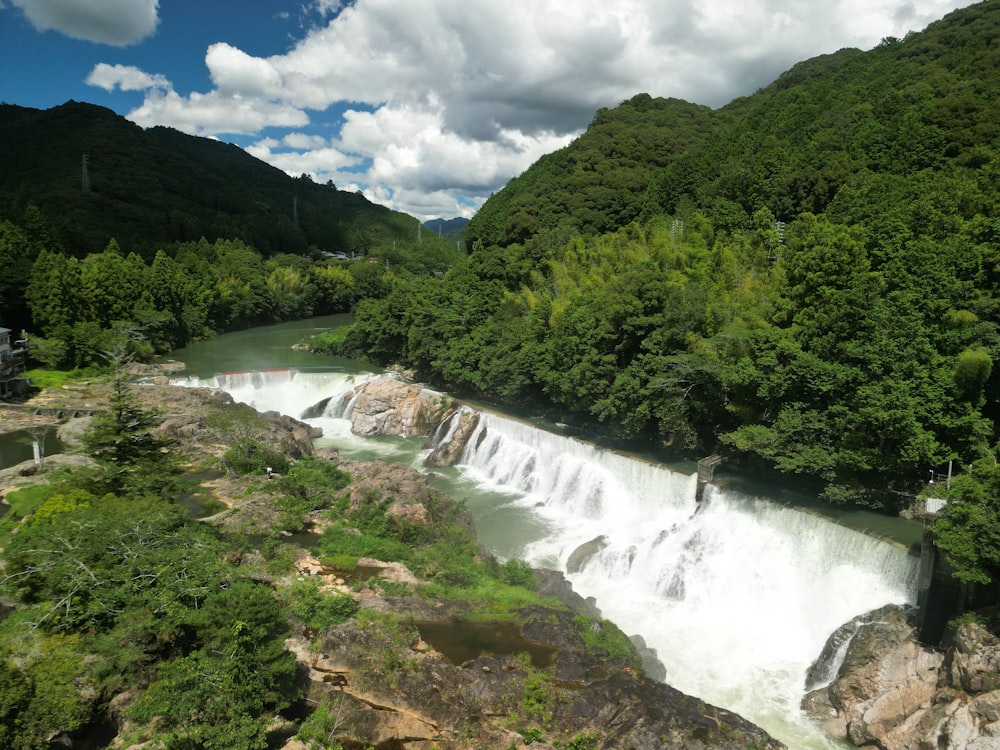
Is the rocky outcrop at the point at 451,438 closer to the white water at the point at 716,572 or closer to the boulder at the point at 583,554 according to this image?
the white water at the point at 716,572

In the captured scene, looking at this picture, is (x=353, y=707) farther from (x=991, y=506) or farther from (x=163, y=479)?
(x=991, y=506)

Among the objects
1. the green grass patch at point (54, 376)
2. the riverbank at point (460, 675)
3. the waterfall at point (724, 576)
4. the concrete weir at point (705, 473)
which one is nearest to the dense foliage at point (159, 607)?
the riverbank at point (460, 675)

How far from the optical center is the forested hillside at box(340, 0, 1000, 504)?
685 inches

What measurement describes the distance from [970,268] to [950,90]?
20.7m

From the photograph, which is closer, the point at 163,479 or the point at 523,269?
the point at 163,479

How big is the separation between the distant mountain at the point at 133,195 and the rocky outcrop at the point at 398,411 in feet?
127

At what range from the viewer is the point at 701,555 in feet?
61.3

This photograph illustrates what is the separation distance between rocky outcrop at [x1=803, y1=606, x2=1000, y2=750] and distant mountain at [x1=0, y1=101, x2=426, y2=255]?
63.7 metres

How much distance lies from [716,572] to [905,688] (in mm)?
5804

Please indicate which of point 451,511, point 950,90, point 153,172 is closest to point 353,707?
point 451,511

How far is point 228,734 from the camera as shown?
9.27 meters

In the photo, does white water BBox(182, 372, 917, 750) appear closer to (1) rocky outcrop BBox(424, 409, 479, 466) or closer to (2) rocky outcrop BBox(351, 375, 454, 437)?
(1) rocky outcrop BBox(424, 409, 479, 466)

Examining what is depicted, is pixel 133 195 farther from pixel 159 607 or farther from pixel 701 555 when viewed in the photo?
pixel 701 555

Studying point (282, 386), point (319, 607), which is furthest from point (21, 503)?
point (282, 386)
